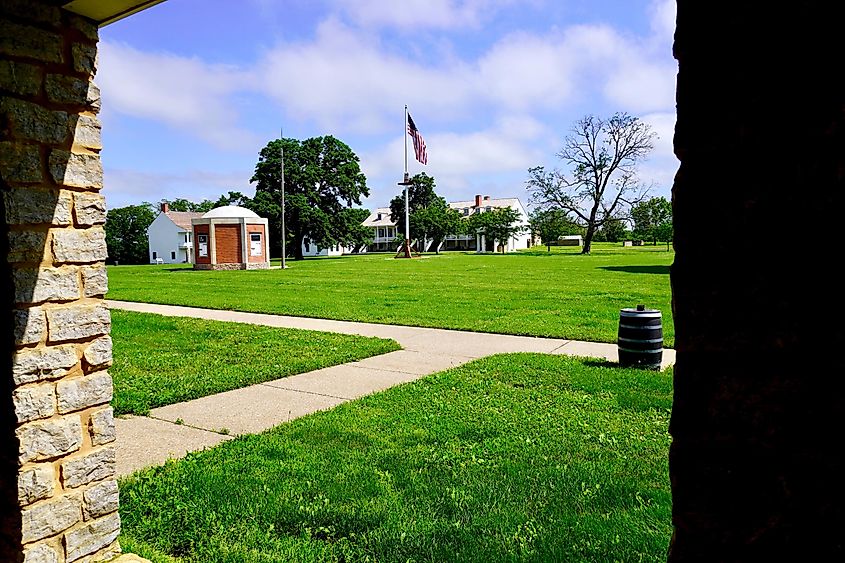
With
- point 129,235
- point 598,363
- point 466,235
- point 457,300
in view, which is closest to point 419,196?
point 466,235

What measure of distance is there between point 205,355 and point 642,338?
5747mm

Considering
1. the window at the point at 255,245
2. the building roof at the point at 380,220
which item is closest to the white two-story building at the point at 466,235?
the building roof at the point at 380,220

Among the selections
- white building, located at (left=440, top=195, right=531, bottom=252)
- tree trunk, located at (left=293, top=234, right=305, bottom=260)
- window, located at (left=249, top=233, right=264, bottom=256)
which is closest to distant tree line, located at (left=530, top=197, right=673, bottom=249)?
white building, located at (left=440, top=195, right=531, bottom=252)

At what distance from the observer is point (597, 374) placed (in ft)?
21.5

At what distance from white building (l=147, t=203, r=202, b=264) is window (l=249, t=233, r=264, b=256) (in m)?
34.3

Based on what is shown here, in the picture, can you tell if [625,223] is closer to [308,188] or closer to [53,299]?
[308,188]

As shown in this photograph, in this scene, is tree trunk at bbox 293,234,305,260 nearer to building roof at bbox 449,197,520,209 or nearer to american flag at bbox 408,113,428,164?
american flag at bbox 408,113,428,164

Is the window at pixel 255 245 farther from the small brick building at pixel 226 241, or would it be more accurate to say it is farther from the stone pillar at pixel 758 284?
the stone pillar at pixel 758 284

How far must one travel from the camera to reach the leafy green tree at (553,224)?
63688 millimetres

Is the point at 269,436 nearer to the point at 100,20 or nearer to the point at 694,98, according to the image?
the point at 100,20

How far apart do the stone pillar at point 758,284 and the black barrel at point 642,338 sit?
19.9 feet

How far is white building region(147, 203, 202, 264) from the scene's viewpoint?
217ft

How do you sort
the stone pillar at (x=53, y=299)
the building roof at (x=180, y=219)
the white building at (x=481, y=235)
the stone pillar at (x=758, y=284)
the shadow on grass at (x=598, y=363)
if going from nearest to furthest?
the stone pillar at (x=758, y=284), the stone pillar at (x=53, y=299), the shadow on grass at (x=598, y=363), the building roof at (x=180, y=219), the white building at (x=481, y=235)

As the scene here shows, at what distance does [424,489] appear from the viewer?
3.55 meters
